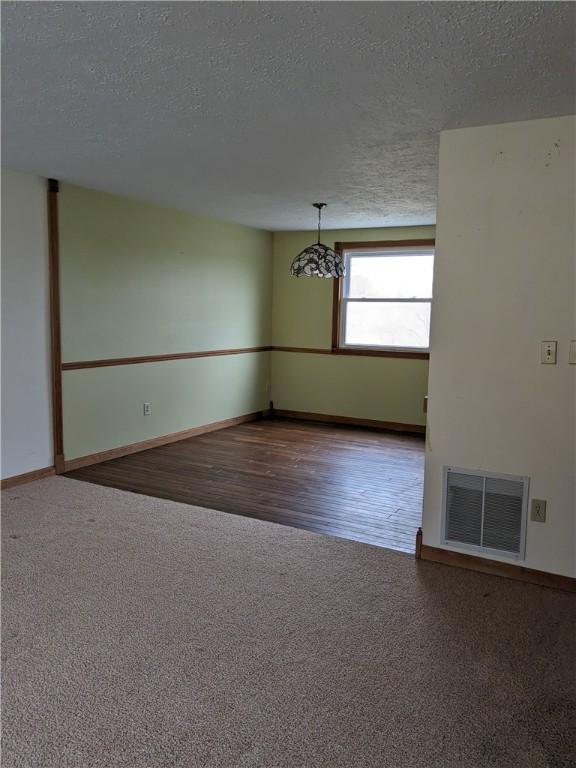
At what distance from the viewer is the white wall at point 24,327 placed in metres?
4.19

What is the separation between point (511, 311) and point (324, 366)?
14.2 ft

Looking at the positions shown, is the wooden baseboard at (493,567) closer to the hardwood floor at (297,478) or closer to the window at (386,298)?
the hardwood floor at (297,478)

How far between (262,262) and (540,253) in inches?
187

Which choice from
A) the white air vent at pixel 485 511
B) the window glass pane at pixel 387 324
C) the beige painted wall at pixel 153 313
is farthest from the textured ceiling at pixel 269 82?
the window glass pane at pixel 387 324

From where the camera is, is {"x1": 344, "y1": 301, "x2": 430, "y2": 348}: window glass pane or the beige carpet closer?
the beige carpet

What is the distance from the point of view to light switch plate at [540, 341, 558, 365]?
2.83 meters

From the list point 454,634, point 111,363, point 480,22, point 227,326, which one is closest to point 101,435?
point 111,363

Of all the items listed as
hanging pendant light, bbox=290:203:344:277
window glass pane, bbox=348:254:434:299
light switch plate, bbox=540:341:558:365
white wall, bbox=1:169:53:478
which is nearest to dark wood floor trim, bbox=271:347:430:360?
window glass pane, bbox=348:254:434:299

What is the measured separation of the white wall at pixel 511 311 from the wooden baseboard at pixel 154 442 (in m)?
3.11

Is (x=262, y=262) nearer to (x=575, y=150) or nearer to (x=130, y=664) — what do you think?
(x=575, y=150)

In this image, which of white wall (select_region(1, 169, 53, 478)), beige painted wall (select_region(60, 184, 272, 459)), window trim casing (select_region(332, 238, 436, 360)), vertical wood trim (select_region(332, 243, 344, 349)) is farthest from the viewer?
vertical wood trim (select_region(332, 243, 344, 349))

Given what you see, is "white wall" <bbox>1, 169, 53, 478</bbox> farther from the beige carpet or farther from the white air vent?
the white air vent

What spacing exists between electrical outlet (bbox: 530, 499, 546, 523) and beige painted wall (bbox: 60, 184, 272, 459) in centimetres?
354

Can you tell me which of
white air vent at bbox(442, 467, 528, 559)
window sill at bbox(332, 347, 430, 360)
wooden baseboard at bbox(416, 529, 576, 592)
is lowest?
wooden baseboard at bbox(416, 529, 576, 592)
